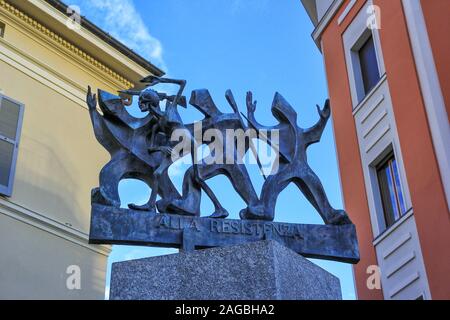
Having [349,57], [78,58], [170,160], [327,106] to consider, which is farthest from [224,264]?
[349,57]

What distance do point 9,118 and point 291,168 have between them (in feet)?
20.1

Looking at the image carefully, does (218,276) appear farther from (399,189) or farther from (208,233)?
(399,189)

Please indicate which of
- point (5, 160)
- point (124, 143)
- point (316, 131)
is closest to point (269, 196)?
point (316, 131)

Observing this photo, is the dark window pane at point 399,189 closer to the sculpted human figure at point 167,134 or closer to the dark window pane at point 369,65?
the dark window pane at point 369,65

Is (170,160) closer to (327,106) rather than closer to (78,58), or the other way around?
(327,106)

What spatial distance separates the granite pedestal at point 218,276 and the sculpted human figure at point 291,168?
26.9 inches

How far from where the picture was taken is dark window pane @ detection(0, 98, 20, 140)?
10.8 m

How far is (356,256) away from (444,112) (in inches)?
224

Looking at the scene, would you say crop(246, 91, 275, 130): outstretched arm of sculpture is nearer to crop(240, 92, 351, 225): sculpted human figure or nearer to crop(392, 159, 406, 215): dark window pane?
crop(240, 92, 351, 225): sculpted human figure

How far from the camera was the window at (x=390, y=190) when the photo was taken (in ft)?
38.9

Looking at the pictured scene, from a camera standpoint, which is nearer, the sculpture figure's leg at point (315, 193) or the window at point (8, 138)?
the sculpture figure's leg at point (315, 193)

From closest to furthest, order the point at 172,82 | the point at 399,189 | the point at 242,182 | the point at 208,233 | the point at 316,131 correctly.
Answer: the point at 208,233, the point at 242,182, the point at 172,82, the point at 316,131, the point at 399,189

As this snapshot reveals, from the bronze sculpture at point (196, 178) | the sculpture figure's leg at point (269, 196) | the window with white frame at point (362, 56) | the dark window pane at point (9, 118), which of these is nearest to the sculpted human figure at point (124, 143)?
the bronze sculpture at point (196, 178)

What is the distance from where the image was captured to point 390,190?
12281 mm
